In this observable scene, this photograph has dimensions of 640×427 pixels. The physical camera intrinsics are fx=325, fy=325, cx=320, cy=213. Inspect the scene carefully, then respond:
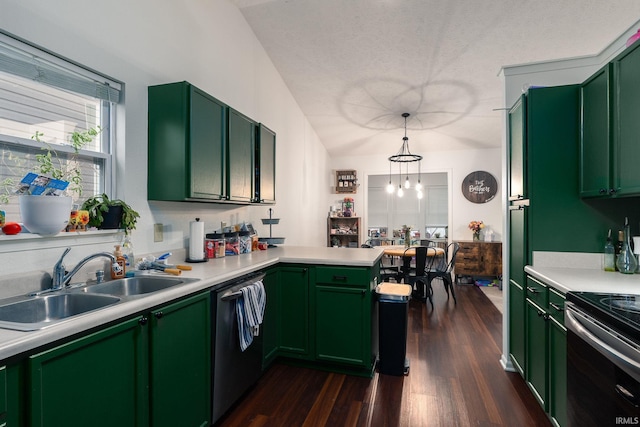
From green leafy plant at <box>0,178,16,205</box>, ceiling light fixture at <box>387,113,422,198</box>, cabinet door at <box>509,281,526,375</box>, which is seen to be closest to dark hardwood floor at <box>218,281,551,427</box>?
cabinet door at <box>509,281,526,375</box>

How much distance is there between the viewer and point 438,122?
17.8ft

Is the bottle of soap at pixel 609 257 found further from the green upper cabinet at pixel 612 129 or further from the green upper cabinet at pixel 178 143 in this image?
the green upper cabinet at pixel 178 143

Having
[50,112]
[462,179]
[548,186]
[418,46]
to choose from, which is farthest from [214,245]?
[462,179]

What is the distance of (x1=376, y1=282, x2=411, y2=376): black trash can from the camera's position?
8.59 feet

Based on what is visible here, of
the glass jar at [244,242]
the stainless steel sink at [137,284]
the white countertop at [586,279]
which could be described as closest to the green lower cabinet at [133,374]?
the stainless steel sink at [137,284]

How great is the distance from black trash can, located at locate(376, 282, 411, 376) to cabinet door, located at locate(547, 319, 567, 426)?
98 centimetres

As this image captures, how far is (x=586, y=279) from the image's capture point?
6.19ft

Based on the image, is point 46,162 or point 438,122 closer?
point 46,162

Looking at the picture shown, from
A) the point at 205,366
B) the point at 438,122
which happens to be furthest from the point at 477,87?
the point at 205,366

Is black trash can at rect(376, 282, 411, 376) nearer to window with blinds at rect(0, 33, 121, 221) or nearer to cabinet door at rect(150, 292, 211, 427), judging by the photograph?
cabinet door at rect(150, 292, 211, 427)

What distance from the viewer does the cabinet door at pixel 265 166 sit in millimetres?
3107

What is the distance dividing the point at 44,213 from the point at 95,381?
2.67ft

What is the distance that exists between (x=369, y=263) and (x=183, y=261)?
1.44 metres

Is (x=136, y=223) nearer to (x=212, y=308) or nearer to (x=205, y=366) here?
(x=212, y=308)
